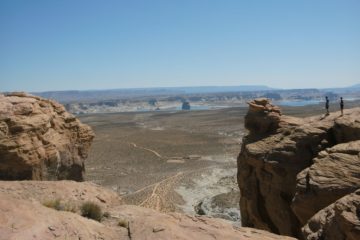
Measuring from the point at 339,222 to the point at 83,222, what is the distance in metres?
6.68

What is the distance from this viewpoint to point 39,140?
50.6 ft

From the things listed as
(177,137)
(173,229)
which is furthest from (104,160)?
(173,229)

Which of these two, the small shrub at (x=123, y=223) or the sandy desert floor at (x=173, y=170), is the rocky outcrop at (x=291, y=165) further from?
the sandy desert floor at (x=173, y=170)

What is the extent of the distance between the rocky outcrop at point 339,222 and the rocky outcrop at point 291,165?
2455 mm

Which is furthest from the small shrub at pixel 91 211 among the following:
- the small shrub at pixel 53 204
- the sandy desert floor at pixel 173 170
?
the sandy desert floor at pixel 173 170

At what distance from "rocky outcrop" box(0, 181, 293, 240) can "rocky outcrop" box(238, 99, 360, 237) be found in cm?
398

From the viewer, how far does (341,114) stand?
19.6m

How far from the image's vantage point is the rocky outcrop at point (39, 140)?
1427cm

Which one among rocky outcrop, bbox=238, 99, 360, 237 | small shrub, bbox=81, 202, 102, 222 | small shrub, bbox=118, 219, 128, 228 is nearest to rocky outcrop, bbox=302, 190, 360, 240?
rocky outcrop, bbox=238, 99, 360, 237

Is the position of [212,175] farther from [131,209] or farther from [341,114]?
[131,209]

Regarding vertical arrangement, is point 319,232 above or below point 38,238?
below

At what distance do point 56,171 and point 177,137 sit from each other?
64629mm

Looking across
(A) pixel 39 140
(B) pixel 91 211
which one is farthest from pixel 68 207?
(A) pixel 39 140

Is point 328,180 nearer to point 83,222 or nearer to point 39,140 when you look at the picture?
point 83,222
